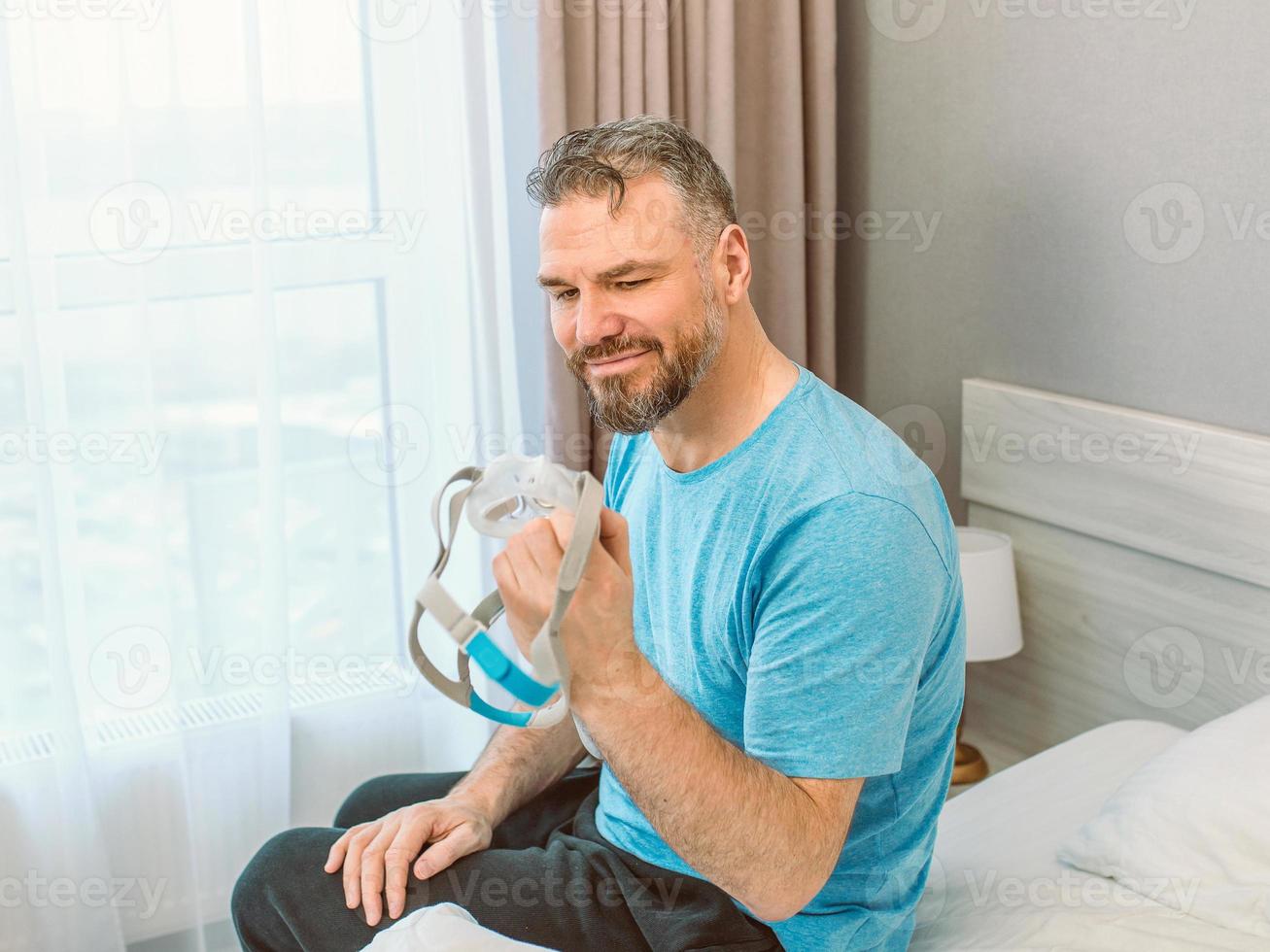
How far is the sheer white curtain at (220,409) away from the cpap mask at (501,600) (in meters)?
1.06

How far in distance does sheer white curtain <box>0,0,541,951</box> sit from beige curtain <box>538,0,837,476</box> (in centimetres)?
11

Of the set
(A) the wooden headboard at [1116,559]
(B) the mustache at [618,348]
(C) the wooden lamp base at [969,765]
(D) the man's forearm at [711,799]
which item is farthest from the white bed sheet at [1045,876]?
(B) the mustache at [618,348]

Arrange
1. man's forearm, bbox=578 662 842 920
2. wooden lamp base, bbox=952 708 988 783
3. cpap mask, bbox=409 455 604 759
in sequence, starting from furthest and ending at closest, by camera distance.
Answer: wooden lamp base, bbox=952 708 988 783 < man's forearm, bbox=578 662 842 920 < cpap mask, bbox=409 455 604 759

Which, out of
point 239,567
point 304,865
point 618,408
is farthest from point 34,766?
point 618,408

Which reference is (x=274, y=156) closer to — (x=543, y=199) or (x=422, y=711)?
(x=543, y=199)

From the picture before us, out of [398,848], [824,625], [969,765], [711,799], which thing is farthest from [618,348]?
[969,765]

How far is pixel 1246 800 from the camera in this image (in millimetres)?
1453

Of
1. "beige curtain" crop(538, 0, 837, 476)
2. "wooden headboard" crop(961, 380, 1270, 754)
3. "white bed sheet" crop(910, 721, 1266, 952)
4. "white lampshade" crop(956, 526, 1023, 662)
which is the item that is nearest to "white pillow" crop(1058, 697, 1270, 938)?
"white bed sheet" crop(910, 721, 1266, 952)

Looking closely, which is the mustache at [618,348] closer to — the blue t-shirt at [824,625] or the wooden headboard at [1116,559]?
the blue t-shirt at [824,625]

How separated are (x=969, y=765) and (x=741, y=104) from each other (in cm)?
124

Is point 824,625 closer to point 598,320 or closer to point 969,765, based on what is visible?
point 598,320

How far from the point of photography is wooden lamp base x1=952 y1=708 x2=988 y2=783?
2096 millimetres

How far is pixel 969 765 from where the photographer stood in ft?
6.93

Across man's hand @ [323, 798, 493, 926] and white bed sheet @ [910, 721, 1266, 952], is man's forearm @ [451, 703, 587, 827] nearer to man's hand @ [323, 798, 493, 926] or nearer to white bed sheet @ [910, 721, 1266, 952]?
man's hand @ [323, 798, 493, 926]
